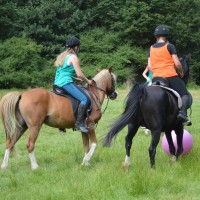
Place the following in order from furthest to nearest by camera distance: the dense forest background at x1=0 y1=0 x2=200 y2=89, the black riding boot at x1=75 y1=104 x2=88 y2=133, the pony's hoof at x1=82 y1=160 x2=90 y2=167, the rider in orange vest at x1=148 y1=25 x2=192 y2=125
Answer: the dense forest background at x1=0 y1=0 x2=200 y2=89 < the black riding boot at x1=75 y1=104 x2=88 y2=133 < the pony's hoof at x1=82 y1=160 x2=90 y2=167 < the rider in orange vest at x1=148 y1=25 x2=192 y2=125

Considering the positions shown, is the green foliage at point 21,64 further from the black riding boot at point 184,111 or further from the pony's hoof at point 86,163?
the black riding boot at point 184,111

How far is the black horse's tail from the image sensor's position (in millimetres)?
7059

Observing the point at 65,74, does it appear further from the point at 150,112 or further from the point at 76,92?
the point at 150,112

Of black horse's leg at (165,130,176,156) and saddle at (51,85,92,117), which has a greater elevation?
saddle at (51,85,92,117)

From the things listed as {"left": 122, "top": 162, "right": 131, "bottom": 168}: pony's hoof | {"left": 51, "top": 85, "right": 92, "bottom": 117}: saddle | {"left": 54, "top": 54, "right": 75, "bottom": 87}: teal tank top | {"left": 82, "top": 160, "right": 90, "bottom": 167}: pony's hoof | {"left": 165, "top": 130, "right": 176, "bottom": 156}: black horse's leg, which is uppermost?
{"left": 54, "top": 54, "right": 75, "bottom": 87}: teal tank top

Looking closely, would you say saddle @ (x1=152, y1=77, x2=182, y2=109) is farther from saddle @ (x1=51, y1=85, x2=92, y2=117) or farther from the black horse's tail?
saddle @ (x1=51, y1=85, x2=92, y2=117)

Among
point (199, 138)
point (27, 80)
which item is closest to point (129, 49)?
point (27, 80)

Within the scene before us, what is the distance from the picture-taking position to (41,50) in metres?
34.2

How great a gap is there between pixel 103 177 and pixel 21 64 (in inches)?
1065

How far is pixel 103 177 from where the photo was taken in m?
6.23

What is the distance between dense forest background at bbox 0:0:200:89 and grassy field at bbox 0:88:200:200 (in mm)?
22845

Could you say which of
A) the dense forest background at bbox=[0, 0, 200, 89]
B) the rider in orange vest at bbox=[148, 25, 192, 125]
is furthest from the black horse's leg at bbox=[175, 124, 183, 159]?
the dense forest background at bbox=[0, 0, 200, 89]

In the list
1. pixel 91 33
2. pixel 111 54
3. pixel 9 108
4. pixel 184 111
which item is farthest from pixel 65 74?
pixel 91 33

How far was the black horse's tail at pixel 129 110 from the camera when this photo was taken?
706cm
